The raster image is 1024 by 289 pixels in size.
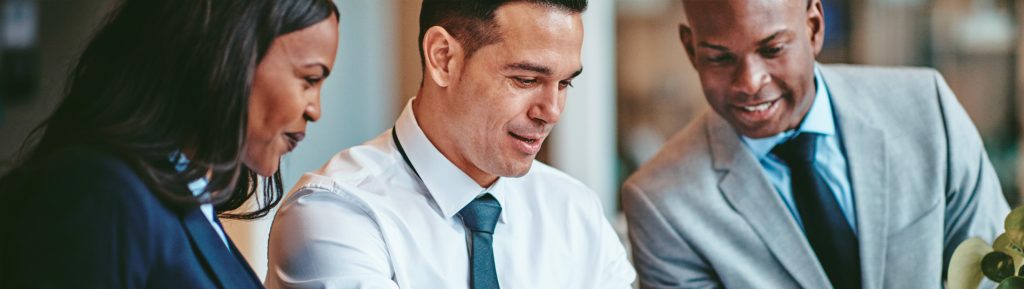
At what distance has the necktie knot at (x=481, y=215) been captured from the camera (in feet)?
4.77

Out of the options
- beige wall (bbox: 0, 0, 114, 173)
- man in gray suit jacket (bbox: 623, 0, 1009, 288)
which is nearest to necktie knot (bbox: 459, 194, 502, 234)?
man in gray suit jacket (bbox: 623, 0, 1009, 288)

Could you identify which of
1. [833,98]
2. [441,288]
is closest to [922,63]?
[833,98]

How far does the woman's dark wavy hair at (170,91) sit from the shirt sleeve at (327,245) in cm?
33

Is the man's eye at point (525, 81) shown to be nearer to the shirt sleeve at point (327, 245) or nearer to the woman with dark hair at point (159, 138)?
the shirt sleeve at point (327, 245)

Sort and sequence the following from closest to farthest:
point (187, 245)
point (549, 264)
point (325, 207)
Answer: point (187, 245) < point (325, 207) < point (549, 264)

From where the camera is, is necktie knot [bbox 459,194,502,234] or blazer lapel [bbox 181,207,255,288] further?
necktie knot [bbox 459,194,502,234]

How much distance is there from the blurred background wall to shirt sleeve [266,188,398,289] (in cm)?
235

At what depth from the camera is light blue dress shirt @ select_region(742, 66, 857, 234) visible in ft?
5.51

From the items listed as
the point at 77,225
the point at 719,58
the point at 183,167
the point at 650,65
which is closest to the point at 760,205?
the point at 719,58

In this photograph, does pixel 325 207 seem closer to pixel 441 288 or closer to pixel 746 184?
pixel 441 288

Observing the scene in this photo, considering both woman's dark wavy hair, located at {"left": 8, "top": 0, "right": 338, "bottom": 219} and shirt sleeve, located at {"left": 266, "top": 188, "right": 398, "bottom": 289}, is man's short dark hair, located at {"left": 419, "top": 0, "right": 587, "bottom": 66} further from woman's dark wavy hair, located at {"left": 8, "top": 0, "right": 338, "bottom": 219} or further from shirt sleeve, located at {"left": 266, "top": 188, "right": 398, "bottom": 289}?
woman's dark wavy hair, located at {"left": 8, "top": 0, "right": 338, "bottom": 219}

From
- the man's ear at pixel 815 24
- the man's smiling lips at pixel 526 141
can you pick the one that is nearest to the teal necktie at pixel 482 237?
the man's smiling lips at pixel 526 141

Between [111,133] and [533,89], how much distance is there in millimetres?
624

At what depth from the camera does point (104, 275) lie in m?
0.90
